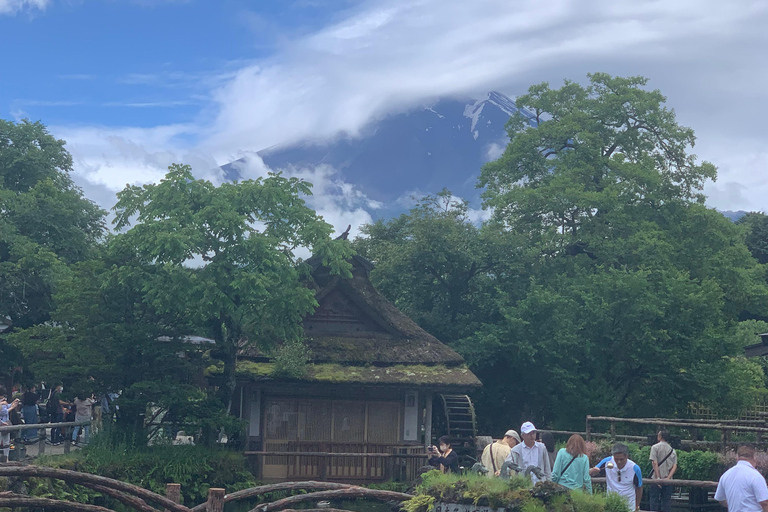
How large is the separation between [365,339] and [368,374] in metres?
1.99

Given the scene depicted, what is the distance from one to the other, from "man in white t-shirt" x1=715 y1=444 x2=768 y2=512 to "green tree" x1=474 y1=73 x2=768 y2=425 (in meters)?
20.8

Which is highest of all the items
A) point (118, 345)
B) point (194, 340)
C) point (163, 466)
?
point (194, 340)

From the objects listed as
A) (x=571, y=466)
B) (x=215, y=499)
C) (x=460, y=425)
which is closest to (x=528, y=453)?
(x=571, y=466)

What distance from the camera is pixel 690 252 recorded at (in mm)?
35781

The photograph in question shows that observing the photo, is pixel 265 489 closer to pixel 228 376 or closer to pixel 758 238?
pixel 228 376

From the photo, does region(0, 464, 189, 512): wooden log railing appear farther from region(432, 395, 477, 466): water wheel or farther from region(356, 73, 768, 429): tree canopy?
region(356, 73, 768, 429): tree canopy

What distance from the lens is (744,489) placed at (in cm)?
894

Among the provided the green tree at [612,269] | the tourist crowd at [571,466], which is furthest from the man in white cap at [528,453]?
the green tree at [612,269]

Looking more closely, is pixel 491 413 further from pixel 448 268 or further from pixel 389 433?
pixel 389 433

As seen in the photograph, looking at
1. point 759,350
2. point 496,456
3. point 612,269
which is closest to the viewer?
point 496,456

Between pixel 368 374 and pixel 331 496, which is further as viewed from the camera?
pixel 368 374

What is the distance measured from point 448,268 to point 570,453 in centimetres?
2286

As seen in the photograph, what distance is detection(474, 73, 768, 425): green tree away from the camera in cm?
3031

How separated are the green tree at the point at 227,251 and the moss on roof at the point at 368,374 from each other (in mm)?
988
